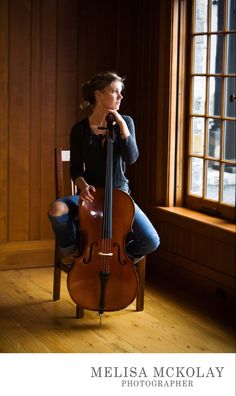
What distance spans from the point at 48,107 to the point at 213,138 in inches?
43.1

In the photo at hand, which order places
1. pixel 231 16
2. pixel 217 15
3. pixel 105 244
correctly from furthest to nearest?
pixel 217 15 → pixel 231 16 → pixel 105 244

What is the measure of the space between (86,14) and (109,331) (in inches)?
80.6

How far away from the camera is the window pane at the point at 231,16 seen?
4.27 metres

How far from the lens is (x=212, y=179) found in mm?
4605

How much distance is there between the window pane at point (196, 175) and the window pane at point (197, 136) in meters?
0.05

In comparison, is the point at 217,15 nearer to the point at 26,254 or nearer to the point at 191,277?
the point at 191,277

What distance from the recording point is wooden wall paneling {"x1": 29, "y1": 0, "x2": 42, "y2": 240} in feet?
16.1

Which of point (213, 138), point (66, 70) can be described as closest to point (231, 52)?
point (213, 138)

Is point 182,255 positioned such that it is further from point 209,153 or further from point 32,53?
point 32,53

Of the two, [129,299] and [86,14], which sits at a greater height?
[86,14]

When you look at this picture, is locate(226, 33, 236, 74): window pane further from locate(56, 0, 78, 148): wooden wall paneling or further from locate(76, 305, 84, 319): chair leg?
locate(76, 305, 84, 319): chair leg
